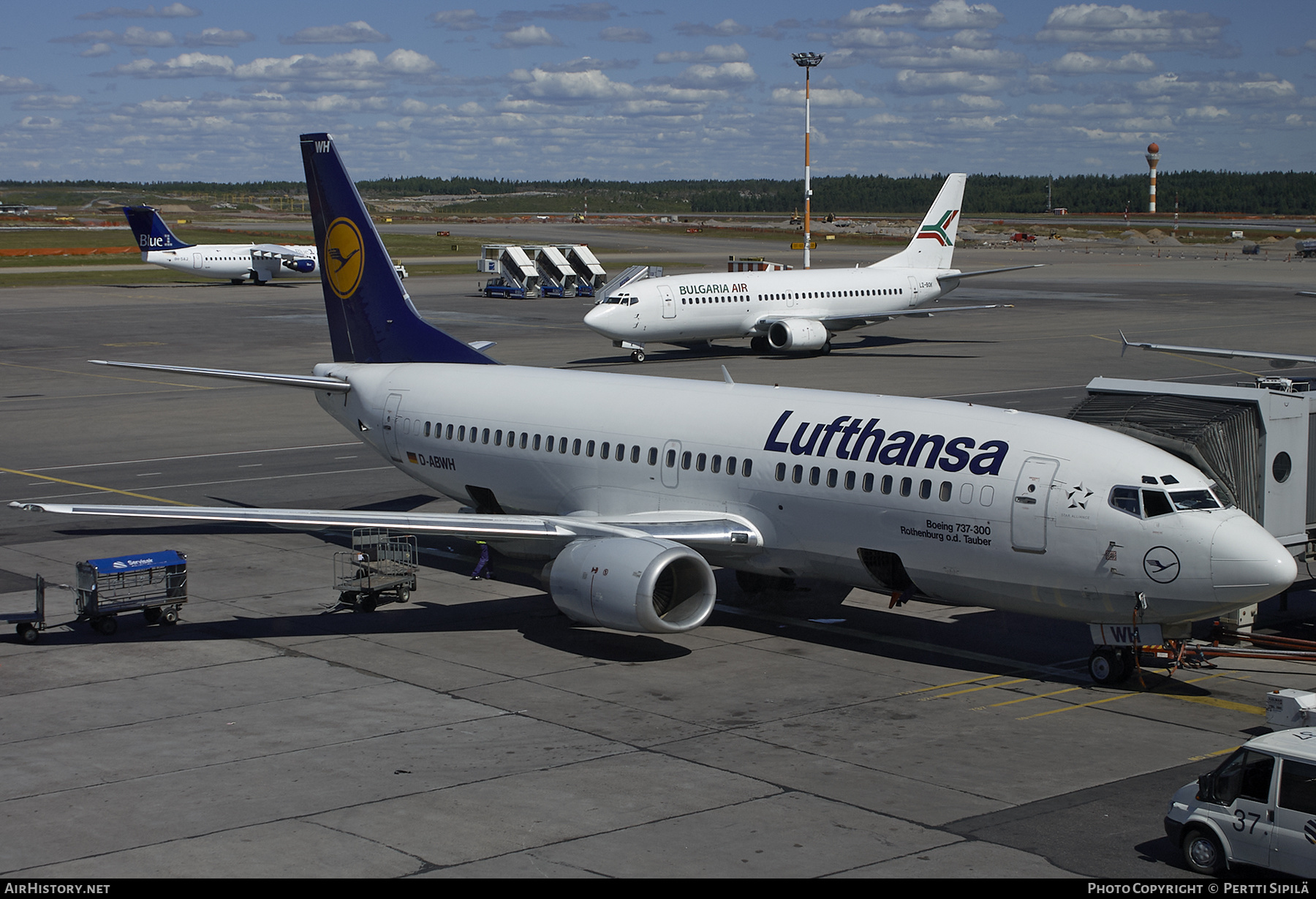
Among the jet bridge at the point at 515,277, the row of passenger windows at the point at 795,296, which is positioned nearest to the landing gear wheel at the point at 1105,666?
the row of passenger windows at the point at 795,296

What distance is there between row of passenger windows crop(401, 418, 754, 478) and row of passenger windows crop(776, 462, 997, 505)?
1.07 metres

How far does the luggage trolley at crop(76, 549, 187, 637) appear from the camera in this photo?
Result: 24656 millimetres

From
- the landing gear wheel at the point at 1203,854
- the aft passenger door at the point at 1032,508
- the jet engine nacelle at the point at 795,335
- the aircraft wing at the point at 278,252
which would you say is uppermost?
the aircraft wing at the point at 278,252

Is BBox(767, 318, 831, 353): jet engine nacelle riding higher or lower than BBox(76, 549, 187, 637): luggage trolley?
higher

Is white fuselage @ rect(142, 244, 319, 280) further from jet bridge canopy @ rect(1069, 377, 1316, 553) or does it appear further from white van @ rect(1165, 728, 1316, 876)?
white van @ rect(1165, 728, 1316, 876)

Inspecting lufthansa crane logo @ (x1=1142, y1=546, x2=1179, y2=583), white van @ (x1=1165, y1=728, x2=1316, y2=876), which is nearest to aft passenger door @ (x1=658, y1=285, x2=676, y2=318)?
lufthansa crane logo @ (x1=1142, y1=546, x2=1179, y2=583)

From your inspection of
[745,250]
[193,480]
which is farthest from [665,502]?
[745,250]

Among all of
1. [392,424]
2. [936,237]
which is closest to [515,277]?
[936,237]

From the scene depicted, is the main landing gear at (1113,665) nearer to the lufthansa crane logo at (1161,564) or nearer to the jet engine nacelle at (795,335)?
the lufthansa crane logo at (1161,564)

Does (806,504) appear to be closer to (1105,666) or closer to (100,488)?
(1105,666)

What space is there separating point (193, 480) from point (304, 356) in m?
30.2

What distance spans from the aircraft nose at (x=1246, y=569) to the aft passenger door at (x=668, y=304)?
47494 millimetres

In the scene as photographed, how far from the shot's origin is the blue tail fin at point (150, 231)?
4732 inches
